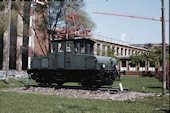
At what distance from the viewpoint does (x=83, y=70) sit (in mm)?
15367

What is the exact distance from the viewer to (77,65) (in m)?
15.5

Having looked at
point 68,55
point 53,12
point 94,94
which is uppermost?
point 53,12

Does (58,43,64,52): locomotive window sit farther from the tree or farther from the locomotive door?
the tree

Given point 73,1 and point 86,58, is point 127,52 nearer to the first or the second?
point 73,1

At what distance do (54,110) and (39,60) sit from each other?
10607 mm

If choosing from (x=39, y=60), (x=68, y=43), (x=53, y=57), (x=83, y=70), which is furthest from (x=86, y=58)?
(x=39, y=60)

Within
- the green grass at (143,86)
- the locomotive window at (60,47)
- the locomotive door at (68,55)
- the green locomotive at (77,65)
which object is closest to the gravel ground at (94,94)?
the green locomotive at (77,65)

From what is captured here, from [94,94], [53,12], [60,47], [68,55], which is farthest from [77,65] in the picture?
[53,12]

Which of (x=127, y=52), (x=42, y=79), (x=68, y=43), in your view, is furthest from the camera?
(x=127, y=52)

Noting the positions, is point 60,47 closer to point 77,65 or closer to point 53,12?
point 77,65

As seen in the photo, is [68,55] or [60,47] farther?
[60,47]

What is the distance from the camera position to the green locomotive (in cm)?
1495

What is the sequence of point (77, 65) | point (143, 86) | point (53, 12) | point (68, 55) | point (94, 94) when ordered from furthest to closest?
point (53, 12) < point (143, 86) < point (68, 55) < point (77, 65) < point (94, 94)

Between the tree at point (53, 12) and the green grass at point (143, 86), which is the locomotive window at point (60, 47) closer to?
the green grass at point (143, 86)
